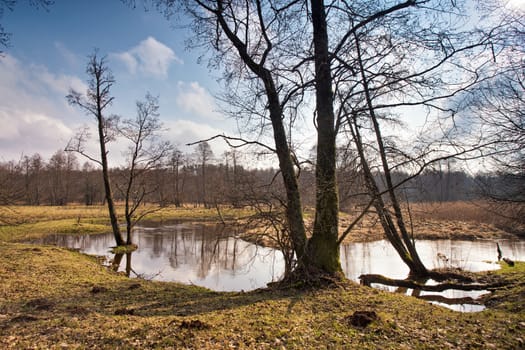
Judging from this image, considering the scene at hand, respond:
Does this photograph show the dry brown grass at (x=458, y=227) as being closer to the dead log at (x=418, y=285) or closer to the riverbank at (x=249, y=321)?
the dead log at (x=418, y=285)

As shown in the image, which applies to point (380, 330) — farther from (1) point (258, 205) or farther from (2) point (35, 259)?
(2) point (35, 259)

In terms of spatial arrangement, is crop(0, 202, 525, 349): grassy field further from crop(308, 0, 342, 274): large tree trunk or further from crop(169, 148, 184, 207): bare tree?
crop(169, 148, 184, 207): bare tree

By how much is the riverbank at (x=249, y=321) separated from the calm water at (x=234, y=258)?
8.11ft

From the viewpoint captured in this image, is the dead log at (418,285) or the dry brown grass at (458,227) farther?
the dry brown grass at (458,227)

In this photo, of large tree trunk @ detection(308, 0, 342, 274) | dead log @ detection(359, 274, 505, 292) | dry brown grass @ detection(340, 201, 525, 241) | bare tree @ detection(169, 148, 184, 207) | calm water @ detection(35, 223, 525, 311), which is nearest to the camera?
large tree trunk @ detection(308, 0, 342, 274)

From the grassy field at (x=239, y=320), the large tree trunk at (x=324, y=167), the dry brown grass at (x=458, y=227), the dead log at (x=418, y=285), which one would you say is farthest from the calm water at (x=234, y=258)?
the grassy field at (x=239, y=320)

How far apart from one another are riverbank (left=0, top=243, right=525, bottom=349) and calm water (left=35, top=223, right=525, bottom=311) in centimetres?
247

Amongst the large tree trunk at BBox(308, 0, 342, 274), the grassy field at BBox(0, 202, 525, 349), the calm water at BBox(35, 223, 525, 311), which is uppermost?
the large tree trunk at BBox(308, 0, 342, 274)

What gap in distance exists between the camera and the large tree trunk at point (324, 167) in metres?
6.32

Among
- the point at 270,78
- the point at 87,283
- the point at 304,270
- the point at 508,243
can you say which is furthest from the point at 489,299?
the point at 508,243

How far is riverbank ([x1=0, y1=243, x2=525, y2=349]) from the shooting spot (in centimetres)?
359

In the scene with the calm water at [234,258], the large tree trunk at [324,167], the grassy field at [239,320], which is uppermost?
the large tree trunk at [324,167]

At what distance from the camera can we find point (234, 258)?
14148 mm

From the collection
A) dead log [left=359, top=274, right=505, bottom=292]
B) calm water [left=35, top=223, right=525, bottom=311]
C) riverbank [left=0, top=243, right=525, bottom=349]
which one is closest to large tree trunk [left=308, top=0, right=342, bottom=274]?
riverbank [left=0, top=243, right=525, bottom=349]
